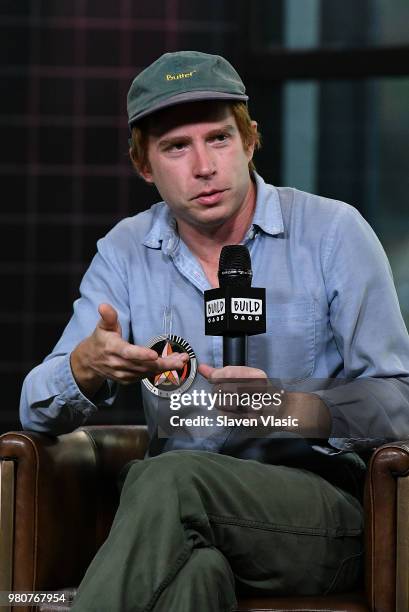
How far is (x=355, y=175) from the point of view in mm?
4258

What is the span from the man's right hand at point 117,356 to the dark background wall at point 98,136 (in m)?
2.59

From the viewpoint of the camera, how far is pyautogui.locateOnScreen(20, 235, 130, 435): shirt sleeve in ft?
5.91

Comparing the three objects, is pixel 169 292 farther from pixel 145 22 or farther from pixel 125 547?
pixel 145 22

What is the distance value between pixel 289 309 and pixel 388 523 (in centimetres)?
41

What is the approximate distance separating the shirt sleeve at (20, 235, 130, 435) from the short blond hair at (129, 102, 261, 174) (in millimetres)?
172

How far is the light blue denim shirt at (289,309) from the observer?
5.55 feet

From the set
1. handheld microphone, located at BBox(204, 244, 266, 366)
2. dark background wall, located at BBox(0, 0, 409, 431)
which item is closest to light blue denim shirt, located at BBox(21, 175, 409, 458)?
handheld microphone, located at BBox(204, 244, 266, 366)

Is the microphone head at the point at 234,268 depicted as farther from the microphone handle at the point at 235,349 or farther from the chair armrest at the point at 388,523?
the chair armrest at the point at 388,523

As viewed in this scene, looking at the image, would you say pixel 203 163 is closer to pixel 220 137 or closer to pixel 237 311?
pixel 220 137

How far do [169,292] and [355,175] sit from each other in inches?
98.6

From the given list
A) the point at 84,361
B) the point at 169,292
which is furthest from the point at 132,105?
the point at 84,361

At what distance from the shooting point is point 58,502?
1.83 m

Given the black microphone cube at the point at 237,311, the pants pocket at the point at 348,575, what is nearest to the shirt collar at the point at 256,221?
the black microphone cube at the point at 237,311

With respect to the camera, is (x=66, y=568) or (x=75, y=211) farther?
(x=75, y=211)
